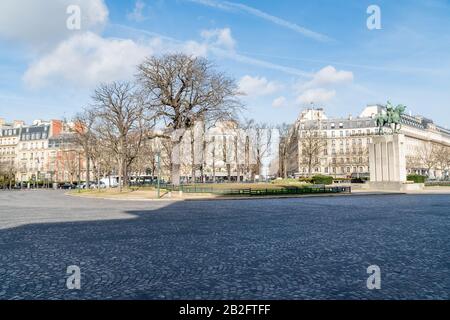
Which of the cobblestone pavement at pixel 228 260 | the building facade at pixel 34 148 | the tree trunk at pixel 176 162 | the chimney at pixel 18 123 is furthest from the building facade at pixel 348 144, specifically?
the cobblestone pavement at pixel 228 260

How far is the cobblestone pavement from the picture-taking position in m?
6.35

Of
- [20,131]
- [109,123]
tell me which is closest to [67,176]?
[20,131]

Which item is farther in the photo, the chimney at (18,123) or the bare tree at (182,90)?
the chimney at (18,123)

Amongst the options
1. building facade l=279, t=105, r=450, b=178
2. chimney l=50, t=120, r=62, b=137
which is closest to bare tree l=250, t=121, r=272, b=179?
building facade l=279, t=105, r=450, b=178

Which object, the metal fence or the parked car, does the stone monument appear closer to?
the metal fence

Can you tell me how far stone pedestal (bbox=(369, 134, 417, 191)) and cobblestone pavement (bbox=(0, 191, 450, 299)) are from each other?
32.0 metres

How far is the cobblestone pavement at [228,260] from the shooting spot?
635 cm

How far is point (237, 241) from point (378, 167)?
134 feet

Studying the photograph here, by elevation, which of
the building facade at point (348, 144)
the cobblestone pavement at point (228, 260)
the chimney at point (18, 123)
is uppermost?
the chimney at point (18, 123)

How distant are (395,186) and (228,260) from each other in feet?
135

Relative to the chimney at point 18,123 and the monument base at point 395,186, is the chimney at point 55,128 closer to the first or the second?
the chimney at point 18,123

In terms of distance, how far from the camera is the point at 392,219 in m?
16.6

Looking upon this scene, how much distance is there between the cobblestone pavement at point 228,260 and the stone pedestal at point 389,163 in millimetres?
32043

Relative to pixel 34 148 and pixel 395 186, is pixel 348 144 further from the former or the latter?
pixel 34 148
